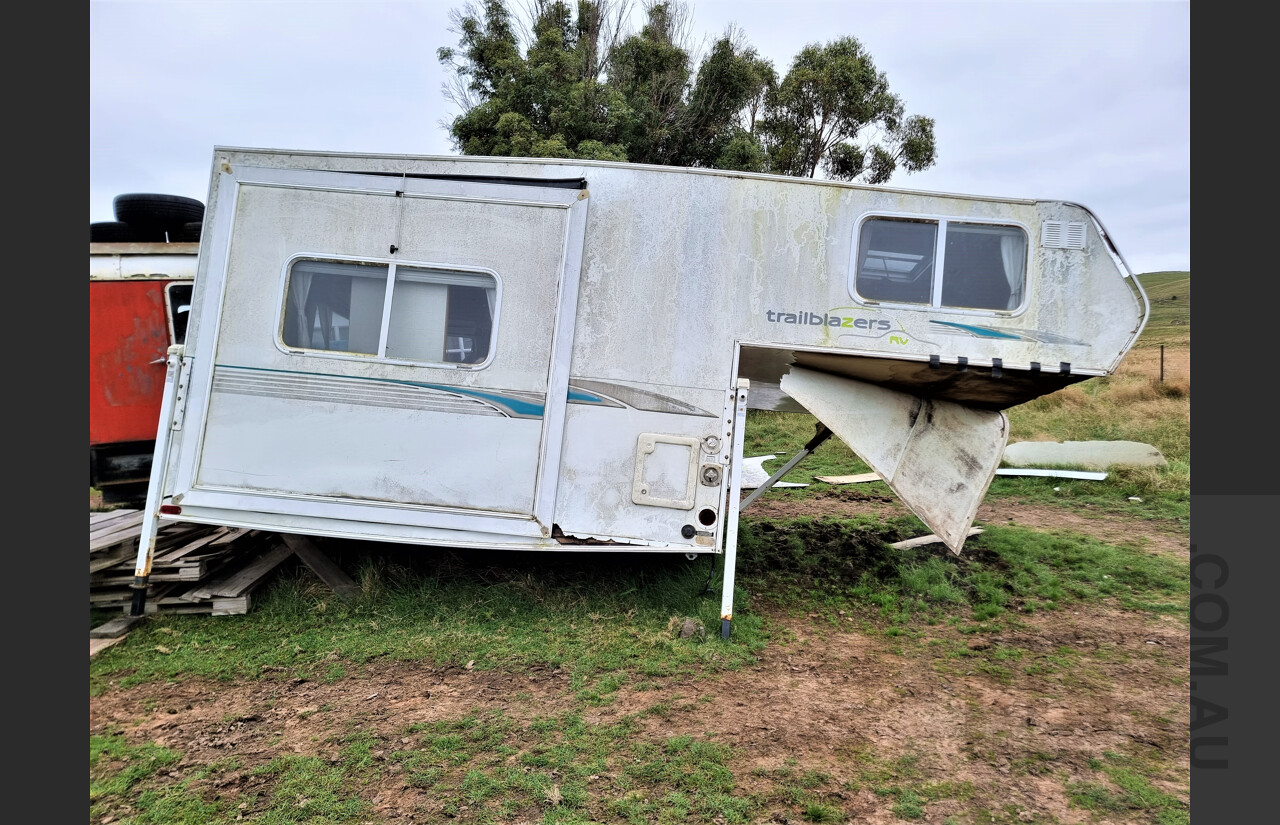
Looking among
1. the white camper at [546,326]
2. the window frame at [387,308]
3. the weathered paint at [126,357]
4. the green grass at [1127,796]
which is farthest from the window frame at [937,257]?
the weathered paint at [126,357]

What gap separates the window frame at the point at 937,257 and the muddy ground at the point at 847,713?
8.07 ft

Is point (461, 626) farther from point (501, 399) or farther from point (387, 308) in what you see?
point (387, 308)

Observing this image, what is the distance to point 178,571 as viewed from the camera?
5695mm

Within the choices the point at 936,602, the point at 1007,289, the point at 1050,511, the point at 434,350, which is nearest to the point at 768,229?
the point at 1007,289

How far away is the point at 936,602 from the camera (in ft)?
20.5

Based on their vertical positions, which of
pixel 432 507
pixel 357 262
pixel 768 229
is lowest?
pixel 432 507

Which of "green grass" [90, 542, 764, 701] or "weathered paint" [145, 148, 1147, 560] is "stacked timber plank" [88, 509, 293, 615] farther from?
"weathered paint" [145, 148, 1147, 560]

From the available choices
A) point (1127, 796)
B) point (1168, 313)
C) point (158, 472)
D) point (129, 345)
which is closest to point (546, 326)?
point (158, 472)

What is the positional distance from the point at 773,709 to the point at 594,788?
4.32 feet

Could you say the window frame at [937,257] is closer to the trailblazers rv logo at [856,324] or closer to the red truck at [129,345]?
the trailblazers rv logo at [856,324]

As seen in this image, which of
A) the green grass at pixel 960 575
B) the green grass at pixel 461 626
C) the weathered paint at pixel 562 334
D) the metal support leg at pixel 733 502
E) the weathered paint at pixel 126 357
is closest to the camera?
the green grass at pixel 461 626

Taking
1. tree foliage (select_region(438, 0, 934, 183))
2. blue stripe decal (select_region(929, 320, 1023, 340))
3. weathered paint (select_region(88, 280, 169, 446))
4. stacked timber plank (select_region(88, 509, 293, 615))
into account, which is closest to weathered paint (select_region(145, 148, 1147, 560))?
blue stripe decal (select_region(929, 320, 1023, 340))

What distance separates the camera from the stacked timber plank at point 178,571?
557 cm

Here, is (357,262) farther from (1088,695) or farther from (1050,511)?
(1050,511)
